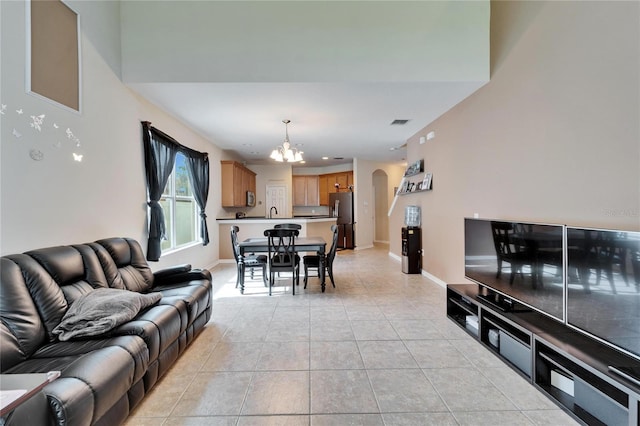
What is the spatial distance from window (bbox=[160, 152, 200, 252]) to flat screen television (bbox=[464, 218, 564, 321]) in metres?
4.22

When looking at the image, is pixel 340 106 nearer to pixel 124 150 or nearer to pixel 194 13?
pixel 194 13

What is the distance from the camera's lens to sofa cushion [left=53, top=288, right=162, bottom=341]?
6.01ft

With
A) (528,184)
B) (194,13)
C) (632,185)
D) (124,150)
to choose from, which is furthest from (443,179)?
(124,150)

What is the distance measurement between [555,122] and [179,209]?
5.12 metres

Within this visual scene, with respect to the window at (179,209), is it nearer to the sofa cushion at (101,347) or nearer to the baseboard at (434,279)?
the sofa cushion at (101,347)

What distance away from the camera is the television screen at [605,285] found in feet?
4.93

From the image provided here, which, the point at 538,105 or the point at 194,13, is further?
the point at 194,13


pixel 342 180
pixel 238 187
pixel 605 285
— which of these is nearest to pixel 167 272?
pixel 605 285

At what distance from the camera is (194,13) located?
3.18 m

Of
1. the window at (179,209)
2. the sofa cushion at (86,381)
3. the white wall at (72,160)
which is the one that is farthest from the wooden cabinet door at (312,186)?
the sofa cushion at (86,381)

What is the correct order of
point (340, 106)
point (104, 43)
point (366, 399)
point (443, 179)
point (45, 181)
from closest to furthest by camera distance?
point (366, 399), point (45, 181), point (104, 43), point (340, 106), point (443, 179)

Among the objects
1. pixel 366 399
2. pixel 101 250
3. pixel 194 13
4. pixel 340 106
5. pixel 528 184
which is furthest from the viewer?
pixel 340 106

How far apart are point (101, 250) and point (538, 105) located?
4.02m

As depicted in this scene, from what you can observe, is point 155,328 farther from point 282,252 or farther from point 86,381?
point 282,252
